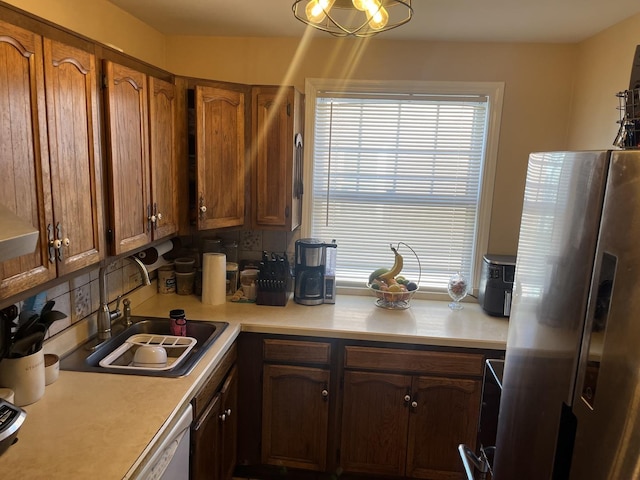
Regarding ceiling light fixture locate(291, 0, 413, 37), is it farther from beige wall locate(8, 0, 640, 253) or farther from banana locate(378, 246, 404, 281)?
banana locate(378, 246, 404, 281)

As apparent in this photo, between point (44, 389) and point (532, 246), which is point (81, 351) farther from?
point (532, 246)

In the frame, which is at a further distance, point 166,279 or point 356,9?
point 166,279

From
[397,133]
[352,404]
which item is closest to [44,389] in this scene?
[352,404]

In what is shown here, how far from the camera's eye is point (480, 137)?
2.72 metres

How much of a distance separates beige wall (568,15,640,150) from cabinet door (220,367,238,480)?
2.07 m

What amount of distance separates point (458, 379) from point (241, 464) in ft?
3.91

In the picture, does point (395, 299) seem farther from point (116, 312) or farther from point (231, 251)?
point (116, 312)

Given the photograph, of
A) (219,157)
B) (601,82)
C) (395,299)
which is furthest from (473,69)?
(219,157)

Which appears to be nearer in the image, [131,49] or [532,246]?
[532,246]

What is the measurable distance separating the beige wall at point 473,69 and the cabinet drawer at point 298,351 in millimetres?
1207

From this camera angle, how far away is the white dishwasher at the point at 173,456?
1.35 m

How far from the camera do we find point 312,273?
2621 millimetres

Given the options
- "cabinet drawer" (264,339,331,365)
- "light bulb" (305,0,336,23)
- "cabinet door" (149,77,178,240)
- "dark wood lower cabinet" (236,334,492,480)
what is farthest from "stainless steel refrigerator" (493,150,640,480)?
"cabinet door" (149,77,178,240)

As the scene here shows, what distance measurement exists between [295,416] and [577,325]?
5.76ft
